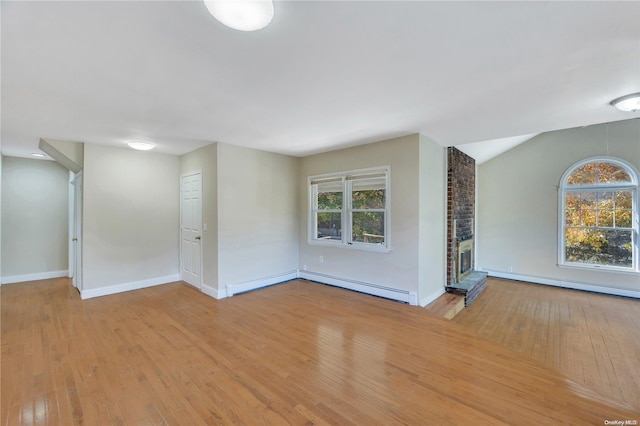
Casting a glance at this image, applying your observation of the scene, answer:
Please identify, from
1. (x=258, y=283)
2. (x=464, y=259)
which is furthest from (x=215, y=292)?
(x=464, y=259)

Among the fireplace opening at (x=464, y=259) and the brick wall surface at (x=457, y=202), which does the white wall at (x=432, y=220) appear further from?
the fireplace opening at (x=464, y=259)

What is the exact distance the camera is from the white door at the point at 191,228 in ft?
15.0

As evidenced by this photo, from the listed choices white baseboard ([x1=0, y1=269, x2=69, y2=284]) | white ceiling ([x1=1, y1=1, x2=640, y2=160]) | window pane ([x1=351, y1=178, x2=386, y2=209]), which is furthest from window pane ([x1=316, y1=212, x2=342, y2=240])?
white baseboard ([x1=0, y1=269, x2=69, y2=284])

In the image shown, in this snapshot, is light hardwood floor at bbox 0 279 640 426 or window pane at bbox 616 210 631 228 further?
window pane at bbox 616 210 631 228

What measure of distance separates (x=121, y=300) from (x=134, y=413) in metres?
2.87

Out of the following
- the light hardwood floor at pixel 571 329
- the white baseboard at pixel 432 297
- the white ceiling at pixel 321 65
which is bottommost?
the light hardwood floor at pixel 571 329

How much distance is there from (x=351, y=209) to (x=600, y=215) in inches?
195

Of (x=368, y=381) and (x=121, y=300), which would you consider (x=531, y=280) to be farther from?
(x=121, y=300)

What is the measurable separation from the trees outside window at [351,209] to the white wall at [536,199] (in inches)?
143

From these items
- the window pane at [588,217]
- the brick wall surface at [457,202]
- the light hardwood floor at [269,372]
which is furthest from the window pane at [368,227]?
the window pane at [588,217]

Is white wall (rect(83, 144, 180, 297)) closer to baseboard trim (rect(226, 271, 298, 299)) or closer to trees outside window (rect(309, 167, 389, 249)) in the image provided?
baseboard trim (rect(226, 271, 298, 299))

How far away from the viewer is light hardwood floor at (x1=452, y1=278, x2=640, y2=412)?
250cm

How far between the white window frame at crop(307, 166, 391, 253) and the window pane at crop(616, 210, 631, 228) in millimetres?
4681

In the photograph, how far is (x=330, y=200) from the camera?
5008 millimetres
